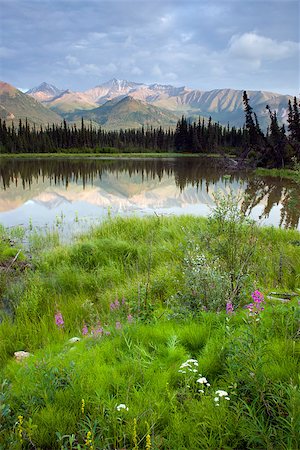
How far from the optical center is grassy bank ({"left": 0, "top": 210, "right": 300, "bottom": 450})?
11.6 ft

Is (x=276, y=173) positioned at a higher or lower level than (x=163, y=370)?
lower

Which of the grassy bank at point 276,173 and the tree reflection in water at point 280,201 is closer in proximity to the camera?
the tree reflection in water at point 280,201

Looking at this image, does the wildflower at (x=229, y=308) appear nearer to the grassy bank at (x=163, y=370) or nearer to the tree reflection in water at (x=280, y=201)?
the grassy bank at (x=163, y=370)

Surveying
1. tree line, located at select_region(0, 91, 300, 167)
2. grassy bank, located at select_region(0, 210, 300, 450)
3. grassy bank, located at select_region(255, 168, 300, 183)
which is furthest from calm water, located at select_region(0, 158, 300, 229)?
tree line, located at select_region(0, 91, 300, 167)

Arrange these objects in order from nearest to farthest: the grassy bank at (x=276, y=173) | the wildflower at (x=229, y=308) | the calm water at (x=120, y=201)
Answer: the wildflower at (x=229, y=308) → the calm water at (x=120, y=201) → the grassy bank at (x=276, y=173)

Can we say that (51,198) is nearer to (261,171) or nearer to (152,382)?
(152,382)

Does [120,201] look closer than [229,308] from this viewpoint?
No

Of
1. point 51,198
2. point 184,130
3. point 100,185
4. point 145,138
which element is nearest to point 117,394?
point 51,198

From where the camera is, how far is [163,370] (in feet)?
15.5

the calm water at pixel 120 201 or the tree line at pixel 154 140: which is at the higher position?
the tree line at pixel 154 140

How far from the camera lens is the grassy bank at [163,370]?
3.54 metres

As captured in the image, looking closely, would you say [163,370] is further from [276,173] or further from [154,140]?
[154,140]

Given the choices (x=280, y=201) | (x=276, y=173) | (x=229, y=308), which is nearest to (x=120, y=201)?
(x=280, y=201)

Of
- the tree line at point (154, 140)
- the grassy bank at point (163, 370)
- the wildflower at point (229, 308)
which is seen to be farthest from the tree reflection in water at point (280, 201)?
the tree line at point (154, 140)
